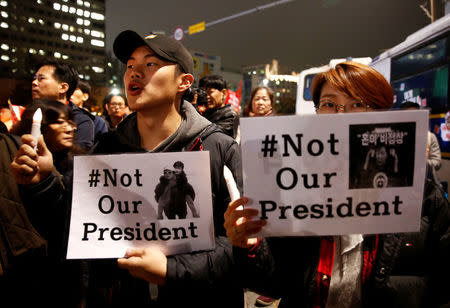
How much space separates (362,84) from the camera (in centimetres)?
159

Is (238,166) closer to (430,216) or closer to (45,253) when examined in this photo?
(430,216)

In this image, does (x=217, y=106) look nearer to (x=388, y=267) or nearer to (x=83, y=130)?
(x=83, y=130)

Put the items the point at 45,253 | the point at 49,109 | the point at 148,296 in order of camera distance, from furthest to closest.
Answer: the point at 49,109 → the point at 45,253 → the point at 148,296

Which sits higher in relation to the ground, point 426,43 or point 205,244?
point 426,43

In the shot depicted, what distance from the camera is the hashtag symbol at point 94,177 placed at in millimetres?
1441

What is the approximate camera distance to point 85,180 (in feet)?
4.75

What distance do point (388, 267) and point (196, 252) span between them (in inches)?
34.1

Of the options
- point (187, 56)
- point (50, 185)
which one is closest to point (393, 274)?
point (187, 56)

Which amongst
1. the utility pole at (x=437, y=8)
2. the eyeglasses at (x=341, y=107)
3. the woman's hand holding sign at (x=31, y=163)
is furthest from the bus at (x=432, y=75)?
the woman's hand holding sign at (x=31, y=163)

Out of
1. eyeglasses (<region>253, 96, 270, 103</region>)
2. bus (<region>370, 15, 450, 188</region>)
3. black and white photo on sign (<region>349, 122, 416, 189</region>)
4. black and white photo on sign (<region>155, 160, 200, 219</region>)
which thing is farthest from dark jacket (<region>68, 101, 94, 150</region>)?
bus (<region>370, 15, 450, 188</region>)

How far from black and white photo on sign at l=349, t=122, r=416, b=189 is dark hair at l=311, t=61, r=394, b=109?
0.42 m

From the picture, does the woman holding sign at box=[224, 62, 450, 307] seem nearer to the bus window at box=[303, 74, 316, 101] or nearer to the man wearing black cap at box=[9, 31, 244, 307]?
the man wearing black cap at box=[9, 31, 244, 307]

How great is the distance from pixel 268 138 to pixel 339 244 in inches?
26.8

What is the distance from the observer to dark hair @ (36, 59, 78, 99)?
3432 millimetres
